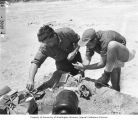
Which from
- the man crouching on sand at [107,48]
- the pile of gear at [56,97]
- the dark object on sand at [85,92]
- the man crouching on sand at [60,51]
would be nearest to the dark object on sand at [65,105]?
the pile of gear at [56,97]

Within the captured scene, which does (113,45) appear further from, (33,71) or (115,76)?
(33,71)

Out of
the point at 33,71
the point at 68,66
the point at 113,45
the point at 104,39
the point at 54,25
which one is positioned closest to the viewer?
the point at 113,45

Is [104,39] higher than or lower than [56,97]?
higher

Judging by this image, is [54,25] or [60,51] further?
[54,25]

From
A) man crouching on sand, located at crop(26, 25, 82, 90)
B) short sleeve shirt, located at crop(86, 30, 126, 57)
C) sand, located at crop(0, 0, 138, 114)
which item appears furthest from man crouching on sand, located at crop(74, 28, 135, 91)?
sand, located at crop(0, 0, 138, 114)

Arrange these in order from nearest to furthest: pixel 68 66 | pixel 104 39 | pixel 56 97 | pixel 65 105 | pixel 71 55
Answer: pixel 65 105, pixel 56 97, pixel 104 39, pixel 71 55, pixel 68 66

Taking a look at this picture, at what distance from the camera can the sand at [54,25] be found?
22.2 feet

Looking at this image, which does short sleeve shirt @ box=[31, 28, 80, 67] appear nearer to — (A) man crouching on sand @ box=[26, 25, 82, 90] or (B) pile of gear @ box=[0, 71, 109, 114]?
(A) man crouching on sand @ box=[26, 25, 82, 90]

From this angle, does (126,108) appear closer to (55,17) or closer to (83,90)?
(83,90)

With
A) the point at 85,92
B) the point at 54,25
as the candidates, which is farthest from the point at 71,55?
the point at 54,25

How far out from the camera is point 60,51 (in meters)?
4.43

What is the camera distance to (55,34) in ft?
13.5

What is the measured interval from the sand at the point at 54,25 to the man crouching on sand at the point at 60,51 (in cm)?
138

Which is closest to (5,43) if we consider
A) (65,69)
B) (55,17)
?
(55,17)
